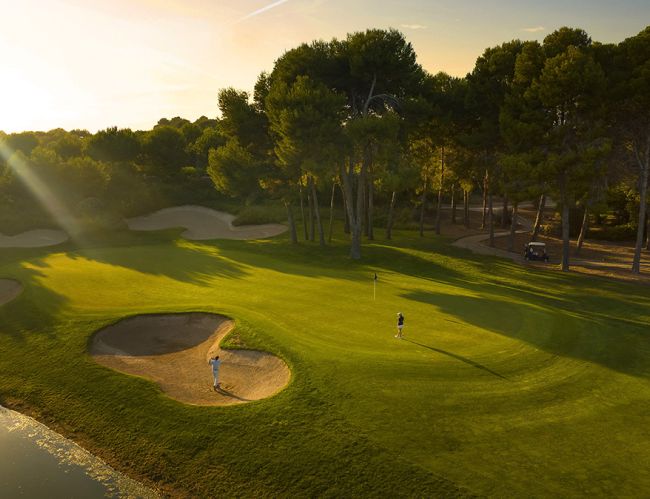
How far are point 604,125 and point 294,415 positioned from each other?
36637mm

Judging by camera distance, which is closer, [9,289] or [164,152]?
[9,289]

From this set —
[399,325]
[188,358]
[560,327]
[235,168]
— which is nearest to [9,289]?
[188,358]

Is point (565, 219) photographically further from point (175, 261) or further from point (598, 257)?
point (175, 261)

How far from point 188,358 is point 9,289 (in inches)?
807

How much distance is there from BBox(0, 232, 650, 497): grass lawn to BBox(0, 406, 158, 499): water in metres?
0.55

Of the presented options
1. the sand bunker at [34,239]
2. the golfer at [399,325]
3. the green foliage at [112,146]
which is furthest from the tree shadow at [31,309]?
the green foliage at [112,146]

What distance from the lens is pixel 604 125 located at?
35.9 metres

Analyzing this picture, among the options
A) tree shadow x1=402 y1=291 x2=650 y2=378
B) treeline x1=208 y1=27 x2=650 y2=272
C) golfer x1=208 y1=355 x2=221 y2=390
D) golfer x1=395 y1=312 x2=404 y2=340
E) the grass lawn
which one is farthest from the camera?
treeline x1=208 y1=27 x2=650 y2=272

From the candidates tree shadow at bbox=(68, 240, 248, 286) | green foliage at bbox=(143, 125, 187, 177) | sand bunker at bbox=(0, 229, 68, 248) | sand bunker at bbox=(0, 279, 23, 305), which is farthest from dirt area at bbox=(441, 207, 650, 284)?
green foliage at bbox=(143, 125, 187, 177)

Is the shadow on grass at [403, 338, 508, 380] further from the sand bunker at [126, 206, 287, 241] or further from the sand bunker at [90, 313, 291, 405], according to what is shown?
the sand bunker at [126, 206, 287, 241]

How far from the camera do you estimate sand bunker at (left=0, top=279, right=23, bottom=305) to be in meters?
30.3

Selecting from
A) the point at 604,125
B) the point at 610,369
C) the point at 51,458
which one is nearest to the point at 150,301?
the point at 51,458

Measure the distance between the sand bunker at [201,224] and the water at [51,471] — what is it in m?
45.7

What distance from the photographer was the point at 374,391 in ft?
54.2
